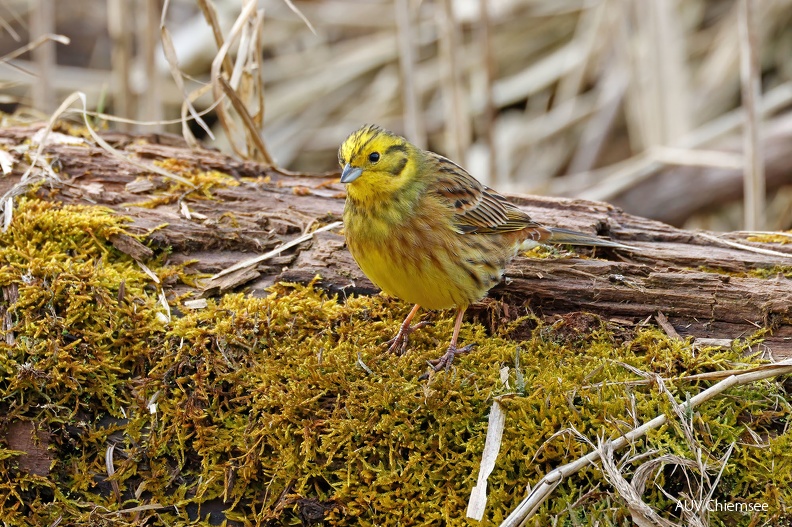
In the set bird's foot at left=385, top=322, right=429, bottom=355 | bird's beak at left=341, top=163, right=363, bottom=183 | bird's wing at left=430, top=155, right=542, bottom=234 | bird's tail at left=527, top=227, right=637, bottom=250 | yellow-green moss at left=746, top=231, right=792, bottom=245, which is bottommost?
bird's foot at left=385, top=322, right=429, bottom=355

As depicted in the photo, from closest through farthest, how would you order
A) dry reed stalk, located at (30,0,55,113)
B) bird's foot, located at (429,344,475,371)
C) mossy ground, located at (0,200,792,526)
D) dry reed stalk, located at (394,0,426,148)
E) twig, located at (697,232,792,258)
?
mossy ground, located at (0,200,792,526)
bird's foot, located at (429,344,475,371)
twig, located at (697,232,792,258)
dry reed stalk, located at (394,0,426,148)
dry reed stalk, located at (30,0,55,113)

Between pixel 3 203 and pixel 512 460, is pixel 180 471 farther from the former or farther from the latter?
pixel 3 203

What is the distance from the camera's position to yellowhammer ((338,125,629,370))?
10.6 ft

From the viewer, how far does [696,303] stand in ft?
10.8

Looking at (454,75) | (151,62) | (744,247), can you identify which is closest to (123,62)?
(151,62)

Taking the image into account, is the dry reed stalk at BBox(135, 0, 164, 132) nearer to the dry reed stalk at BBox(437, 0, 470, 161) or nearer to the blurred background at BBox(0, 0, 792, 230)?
the blurred background at BBox(0, 0, 792, 230)

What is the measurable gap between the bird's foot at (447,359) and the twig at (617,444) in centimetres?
65

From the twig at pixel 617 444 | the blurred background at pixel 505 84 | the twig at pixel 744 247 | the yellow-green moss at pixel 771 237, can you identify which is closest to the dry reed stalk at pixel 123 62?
the blurred background at pixel 505 84

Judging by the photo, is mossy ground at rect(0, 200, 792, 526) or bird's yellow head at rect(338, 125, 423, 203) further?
bird's yellow head at rect(338, 125, 423, 203)

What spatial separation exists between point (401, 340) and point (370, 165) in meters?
0.77

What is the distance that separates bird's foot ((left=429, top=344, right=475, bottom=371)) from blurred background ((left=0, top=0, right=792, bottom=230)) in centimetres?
312

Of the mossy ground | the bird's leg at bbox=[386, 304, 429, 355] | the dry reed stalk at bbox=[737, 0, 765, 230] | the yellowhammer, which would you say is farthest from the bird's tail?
the dry reed stalk at bbox=[737, 0, 765, 230]

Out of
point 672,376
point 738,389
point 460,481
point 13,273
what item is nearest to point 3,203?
point 13,273

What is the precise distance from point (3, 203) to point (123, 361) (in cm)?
120
